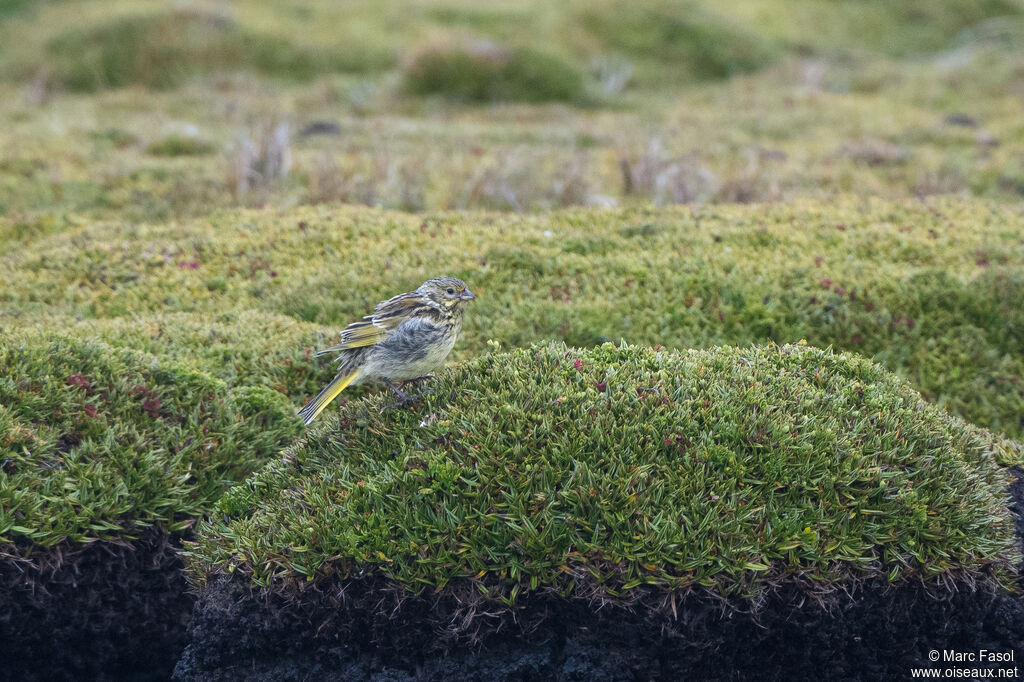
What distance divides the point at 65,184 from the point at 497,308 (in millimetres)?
6746

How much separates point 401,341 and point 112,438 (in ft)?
6.29

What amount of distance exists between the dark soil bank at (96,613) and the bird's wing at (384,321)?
1.68m

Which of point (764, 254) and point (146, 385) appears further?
point (764, 254)

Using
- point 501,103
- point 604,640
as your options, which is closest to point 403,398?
point 604,640

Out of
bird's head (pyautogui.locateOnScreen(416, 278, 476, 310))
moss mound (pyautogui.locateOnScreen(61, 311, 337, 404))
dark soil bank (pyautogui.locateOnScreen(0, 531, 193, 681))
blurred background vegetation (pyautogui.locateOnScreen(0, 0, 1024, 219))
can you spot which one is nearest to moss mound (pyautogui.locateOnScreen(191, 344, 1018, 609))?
dark soil bank (pyautogui.locateOnScreen(0, 531, 193, 681))

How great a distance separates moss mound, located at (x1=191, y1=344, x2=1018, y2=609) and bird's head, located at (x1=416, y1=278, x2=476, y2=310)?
66cm

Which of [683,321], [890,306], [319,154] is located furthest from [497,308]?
[319,154]

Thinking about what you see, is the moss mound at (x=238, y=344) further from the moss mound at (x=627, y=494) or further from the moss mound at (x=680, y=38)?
the moss mound at (x=680, y=38)

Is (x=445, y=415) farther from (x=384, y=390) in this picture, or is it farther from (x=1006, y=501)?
(x=1006, y=501)

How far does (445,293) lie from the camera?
246 inches

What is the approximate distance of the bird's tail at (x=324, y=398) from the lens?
5.88 meters

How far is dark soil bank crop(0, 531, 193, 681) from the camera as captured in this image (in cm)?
525

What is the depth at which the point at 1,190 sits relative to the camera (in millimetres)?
11344

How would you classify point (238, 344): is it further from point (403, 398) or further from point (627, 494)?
point (627, 494)
